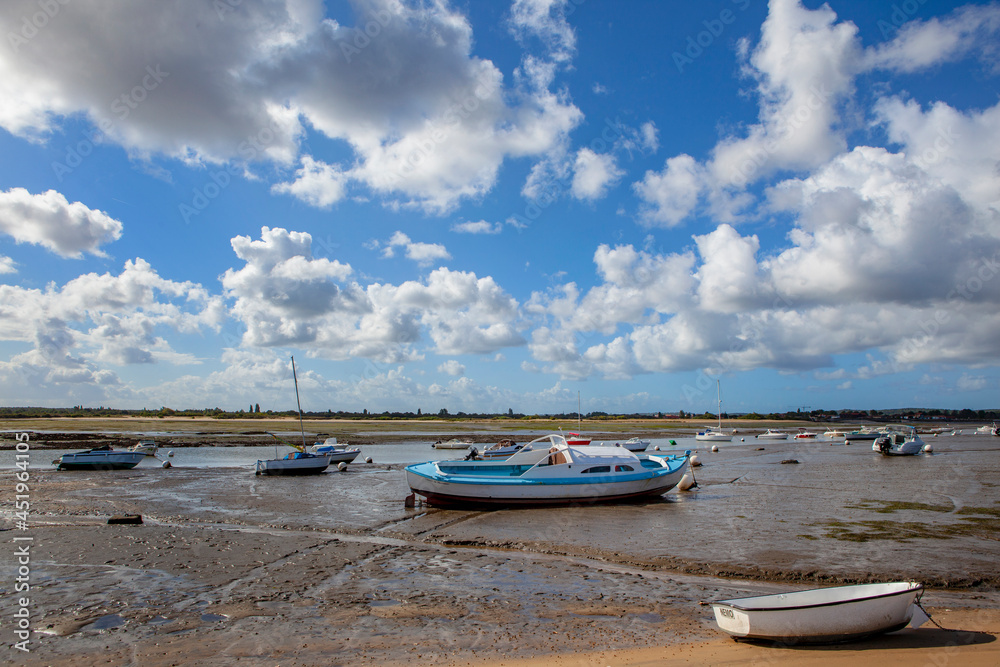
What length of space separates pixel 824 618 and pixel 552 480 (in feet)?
47.4

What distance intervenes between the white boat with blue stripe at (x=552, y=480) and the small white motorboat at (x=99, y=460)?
27636 millimetres

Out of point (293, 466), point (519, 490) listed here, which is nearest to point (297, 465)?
point (293, 466)

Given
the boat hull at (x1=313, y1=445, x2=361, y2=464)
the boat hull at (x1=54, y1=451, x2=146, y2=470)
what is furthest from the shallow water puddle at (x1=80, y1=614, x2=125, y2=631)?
the boat hull at (x1=54, y1=451, x2=146, y2=470)

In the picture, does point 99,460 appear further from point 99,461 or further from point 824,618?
point 824,618

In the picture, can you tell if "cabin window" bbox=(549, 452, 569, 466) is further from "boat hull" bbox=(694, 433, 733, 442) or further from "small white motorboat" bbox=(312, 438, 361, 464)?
"boat hull" bbox=(694, 433, 733, 442)

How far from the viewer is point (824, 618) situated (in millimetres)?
8109

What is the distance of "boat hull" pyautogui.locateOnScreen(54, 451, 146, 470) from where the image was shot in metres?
37.9

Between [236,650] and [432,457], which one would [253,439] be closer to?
[432,457]

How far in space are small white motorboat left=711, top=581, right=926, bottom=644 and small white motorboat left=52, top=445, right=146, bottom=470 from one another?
141 feet

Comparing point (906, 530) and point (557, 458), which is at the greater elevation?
point (557, 458)

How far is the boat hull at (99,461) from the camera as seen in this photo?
3788 cm

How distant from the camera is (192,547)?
15336mm

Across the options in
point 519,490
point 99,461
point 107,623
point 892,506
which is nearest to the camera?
point 107,623

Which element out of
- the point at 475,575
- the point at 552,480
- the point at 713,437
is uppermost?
the point at 552,480
